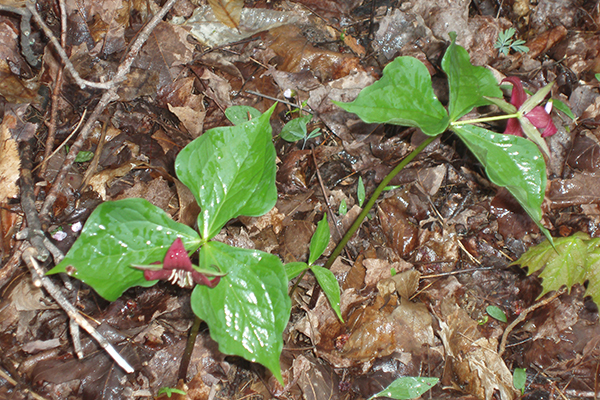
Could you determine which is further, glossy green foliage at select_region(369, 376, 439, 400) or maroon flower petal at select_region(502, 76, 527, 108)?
glossy green foliage at select_region(369, 376, 439, 400)

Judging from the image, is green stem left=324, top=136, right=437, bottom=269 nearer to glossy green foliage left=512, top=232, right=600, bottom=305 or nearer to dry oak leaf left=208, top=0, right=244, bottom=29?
glossy green foliage left=512, top=232, right=600, bottom=305

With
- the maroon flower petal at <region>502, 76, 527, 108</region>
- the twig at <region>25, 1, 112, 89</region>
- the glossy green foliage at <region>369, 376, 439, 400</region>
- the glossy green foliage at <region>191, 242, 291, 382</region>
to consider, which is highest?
the twig at <region>25, 1, 112, 89</region>

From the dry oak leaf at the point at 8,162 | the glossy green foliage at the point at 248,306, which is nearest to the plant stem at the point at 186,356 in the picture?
the glossy green foliage at the point at 248,306

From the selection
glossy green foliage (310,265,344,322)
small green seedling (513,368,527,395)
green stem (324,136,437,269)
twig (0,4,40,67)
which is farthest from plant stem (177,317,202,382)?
twig (0,4,40,67)

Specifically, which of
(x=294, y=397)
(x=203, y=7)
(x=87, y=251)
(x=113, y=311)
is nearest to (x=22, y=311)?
(x=113, y=311)

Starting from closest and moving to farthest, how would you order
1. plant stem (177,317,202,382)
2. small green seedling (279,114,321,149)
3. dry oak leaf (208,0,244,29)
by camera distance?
plant stem (177,317,202,382) → small green seedling (279,114,321,149) → dry oak leaf (208,0,244,29)

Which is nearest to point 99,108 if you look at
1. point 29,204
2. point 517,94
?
point 29,204

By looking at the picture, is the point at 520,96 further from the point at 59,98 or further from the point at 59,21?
the point at 59,21
